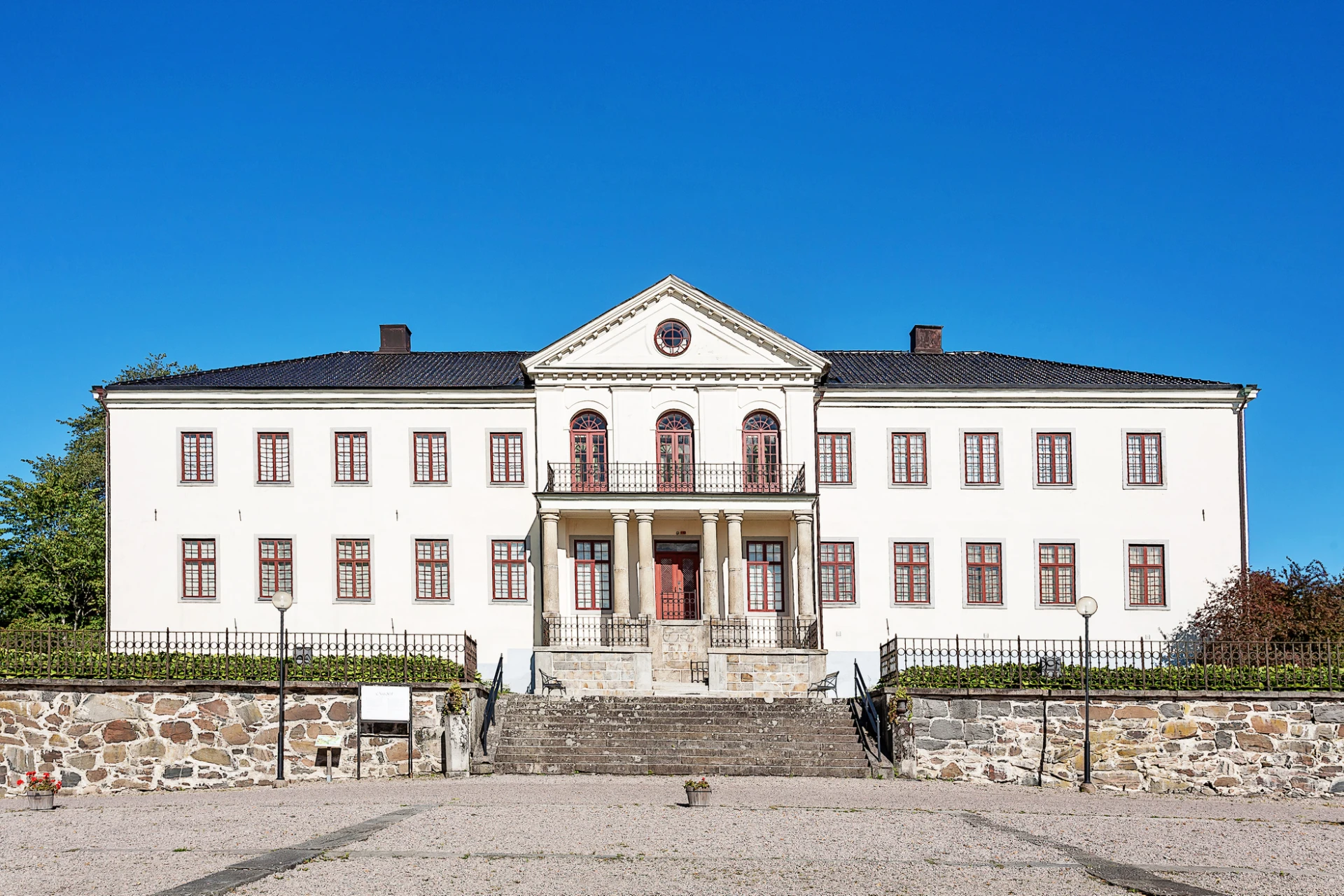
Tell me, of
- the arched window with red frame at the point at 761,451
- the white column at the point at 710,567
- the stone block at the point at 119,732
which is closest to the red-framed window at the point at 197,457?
the stone block at the point at 119,732

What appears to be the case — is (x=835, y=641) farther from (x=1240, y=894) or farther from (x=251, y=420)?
(x=1240, y=894)

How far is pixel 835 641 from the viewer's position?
32.5 metres

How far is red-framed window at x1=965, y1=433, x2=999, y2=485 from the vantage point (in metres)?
33.5

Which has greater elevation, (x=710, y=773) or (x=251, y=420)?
(x=251, y=420)

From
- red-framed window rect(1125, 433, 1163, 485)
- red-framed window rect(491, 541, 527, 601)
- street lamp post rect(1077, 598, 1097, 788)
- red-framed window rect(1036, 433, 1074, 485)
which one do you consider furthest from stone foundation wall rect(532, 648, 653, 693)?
red-framed window rect(1125, 433, 1163, 485)

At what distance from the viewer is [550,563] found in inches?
1233

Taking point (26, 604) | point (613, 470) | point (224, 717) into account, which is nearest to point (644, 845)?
point (224, 717)

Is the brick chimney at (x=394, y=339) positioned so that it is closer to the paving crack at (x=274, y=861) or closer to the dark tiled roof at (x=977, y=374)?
A: the dark tiled roof at (x=977, y=374)

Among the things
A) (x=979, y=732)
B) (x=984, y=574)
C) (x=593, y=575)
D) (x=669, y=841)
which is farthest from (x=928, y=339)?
(x=669, y=841)

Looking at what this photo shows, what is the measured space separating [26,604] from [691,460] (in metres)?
24.6

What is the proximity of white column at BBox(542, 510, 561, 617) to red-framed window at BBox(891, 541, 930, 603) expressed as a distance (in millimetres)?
8495

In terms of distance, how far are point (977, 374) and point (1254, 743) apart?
1374cm

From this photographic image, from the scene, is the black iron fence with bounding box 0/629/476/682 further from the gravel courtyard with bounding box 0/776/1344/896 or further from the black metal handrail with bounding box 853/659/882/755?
the black metal handrail with bounding box 853/659/882/755

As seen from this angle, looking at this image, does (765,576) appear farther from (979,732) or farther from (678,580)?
(979,732)
